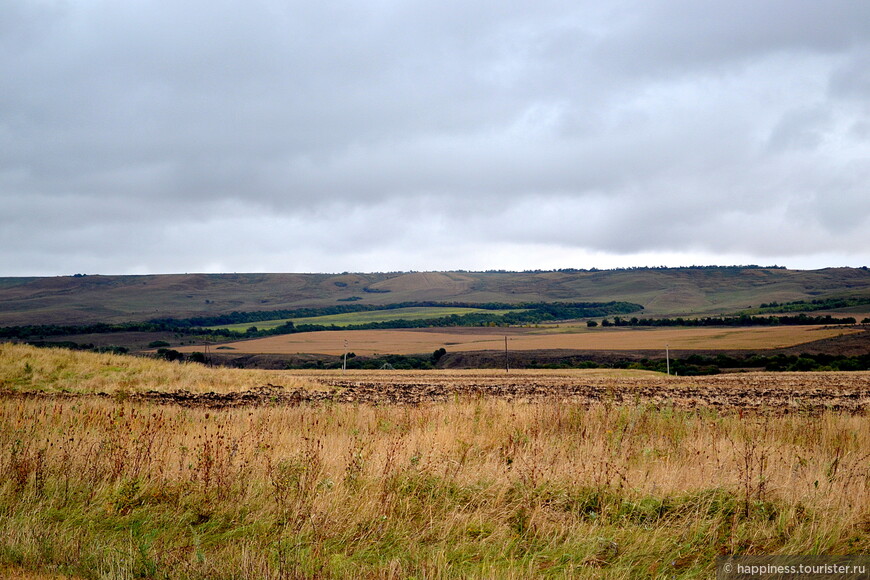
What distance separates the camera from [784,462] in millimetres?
9078

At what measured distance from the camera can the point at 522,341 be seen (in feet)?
337

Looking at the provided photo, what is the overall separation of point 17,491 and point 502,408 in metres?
9.41

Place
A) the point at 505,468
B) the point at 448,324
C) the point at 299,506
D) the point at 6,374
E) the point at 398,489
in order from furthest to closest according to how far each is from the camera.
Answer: the point at 448,324, the point at 6,374, the point at 505,468, the point at 398,489, the point at 299,506

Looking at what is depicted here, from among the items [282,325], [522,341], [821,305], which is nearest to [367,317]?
[282,325]

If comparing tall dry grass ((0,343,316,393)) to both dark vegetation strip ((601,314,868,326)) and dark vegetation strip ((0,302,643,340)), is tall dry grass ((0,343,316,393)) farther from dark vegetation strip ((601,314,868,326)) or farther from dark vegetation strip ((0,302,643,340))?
dark vegetation strip ((601,314,868,326))

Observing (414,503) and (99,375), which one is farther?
(99,375)

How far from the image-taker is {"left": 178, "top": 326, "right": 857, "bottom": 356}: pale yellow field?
82.2m

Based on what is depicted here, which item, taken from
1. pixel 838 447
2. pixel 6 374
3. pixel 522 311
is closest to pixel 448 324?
pixel 522 311

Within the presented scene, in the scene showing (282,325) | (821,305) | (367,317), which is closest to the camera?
(821,305)

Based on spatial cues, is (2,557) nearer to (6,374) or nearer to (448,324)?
(6,374)

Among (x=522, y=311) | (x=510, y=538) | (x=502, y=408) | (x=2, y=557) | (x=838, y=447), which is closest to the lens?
(x=2, y=557)

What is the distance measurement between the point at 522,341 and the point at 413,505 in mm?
96896

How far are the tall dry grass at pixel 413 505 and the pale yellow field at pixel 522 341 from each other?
7561cm

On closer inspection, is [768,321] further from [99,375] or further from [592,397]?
[99,375]
